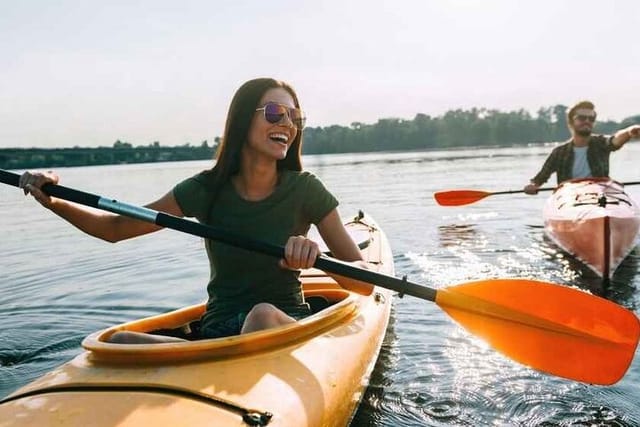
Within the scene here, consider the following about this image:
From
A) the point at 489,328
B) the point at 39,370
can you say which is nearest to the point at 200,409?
the point at 489,328

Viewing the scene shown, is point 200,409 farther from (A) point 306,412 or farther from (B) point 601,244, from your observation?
(B) point 601,244

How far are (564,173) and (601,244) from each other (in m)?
3.01

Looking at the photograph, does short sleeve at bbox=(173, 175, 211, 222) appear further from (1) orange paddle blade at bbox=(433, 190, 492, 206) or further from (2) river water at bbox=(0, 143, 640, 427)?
(1) orange paddle blade at bbox=(433, 190, 492, 206)

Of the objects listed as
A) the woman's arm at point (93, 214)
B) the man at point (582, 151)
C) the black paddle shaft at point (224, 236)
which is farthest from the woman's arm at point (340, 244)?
the man at point (582, 151)

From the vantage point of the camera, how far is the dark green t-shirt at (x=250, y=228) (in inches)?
125

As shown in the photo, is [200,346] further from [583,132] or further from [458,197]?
[583,132]

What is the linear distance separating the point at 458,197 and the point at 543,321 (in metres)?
6.32

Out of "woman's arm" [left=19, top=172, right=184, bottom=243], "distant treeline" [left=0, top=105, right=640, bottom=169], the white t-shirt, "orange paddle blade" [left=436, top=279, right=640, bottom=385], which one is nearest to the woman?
"woman's arm" [left=19, top=172, right=184, bottom=243]

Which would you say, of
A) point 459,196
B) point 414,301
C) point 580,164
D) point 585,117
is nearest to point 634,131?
point 585,117

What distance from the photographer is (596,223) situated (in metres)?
6.67

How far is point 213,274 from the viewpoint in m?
3.34

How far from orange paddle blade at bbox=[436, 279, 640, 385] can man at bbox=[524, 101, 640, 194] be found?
5.58 m

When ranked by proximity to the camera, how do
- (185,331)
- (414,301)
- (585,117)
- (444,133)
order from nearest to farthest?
(185,331) < (414,301) < (585,117) < (444,133)

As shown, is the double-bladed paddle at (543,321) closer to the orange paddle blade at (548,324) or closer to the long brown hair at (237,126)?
the orange paddle blade at (548,324)
